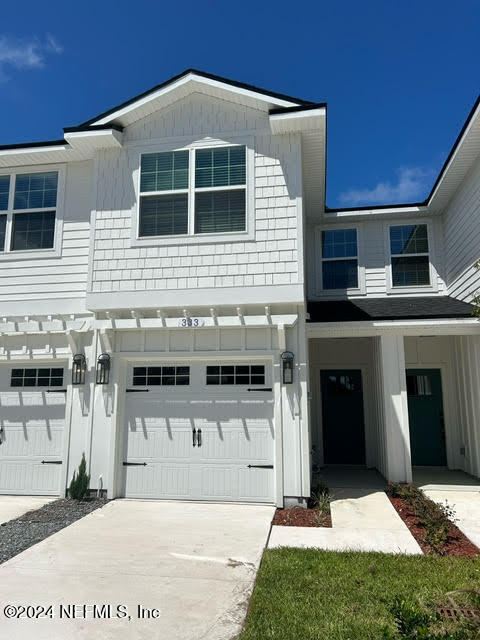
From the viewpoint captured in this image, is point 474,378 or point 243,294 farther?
point 474,378

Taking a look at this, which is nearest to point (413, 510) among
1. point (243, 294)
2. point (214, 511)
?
point (214, 511)

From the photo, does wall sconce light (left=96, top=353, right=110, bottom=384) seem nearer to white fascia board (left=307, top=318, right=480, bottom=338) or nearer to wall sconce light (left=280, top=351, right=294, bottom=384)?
wall sconce light (left=280, top=351, right=294, bottom=384)

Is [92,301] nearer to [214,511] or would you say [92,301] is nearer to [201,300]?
[201,300]

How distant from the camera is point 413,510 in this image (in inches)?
256

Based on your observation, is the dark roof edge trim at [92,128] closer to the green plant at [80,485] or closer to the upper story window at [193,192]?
the upper story window at [193,192]

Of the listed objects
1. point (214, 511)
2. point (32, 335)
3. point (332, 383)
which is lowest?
point (214, 511)

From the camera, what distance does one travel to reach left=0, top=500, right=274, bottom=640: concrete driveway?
332cm

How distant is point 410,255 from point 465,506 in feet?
19.3

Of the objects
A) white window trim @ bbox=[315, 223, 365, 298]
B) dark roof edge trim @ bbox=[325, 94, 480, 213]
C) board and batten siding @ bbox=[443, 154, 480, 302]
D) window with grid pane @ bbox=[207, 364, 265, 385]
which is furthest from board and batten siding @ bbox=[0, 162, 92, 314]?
board and batten siding @ bbox=[443, 154, 480, 302]

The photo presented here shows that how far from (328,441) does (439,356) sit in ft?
10.8

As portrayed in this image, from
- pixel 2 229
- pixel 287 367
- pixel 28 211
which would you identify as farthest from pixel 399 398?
pixel 2 229

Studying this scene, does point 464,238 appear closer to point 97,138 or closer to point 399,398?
point 399,398

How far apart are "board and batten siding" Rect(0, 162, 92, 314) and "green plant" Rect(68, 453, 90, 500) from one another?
307cm

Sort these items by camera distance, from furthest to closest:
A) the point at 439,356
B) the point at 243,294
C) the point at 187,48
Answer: the point at 439,356
the point at 187,48
the point at 243,294
